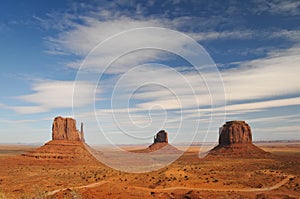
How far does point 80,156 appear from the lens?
8956cm

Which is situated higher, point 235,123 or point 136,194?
point 235,123

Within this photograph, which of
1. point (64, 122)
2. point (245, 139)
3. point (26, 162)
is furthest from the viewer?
point (245, 139)

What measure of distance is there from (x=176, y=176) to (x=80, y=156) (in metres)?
49.4

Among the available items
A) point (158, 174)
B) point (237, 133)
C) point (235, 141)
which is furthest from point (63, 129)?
point (237, 133)

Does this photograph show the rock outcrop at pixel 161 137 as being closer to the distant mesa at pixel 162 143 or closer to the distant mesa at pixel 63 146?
the distant mesa at pixel 162 143

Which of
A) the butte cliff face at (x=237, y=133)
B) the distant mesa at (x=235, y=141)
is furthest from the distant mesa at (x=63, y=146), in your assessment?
the butte cliff face at (x=237, y=133)

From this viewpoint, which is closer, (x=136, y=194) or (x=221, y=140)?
(x=136, y=194)

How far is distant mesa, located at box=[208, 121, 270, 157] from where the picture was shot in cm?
10097

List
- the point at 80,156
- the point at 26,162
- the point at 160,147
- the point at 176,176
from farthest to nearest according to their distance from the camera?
the point at 160,147
the point at 80,156
the point at 26,162
the point at 176,176

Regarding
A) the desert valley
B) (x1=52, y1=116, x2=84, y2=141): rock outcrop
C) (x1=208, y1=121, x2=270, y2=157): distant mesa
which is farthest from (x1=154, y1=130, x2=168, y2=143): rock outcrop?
(x1=52, y1=116, x2=84, y2=141): rock outcrop

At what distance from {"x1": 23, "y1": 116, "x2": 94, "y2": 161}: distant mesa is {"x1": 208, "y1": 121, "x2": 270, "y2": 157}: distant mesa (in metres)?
44.1

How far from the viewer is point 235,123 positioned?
364 ft

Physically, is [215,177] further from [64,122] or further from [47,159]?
[64,122]

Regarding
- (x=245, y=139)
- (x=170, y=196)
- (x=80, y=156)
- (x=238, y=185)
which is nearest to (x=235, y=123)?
(x=245, y=139)
